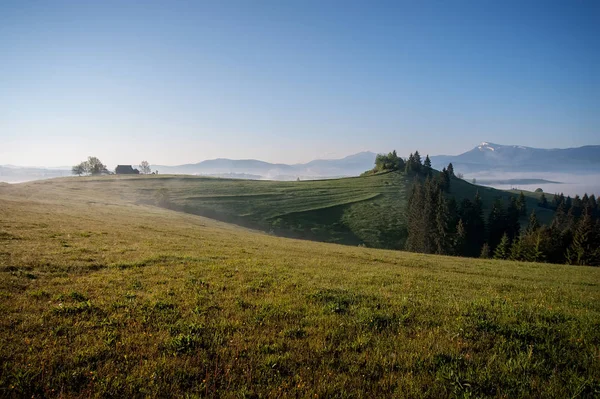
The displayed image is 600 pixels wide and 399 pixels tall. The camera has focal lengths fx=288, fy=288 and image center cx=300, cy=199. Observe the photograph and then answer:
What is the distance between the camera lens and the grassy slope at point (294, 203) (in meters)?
92.9

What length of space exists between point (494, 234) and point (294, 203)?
71.7 m

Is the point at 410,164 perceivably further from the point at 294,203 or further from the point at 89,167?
the point at 89,167

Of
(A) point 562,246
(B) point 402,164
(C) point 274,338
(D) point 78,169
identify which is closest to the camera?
(C) point 274,338

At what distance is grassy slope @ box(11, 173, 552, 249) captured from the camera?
305 feet

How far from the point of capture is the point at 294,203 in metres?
113

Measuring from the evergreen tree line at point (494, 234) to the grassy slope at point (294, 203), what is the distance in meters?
10.6

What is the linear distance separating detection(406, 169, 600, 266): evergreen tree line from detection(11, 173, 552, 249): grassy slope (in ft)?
34.9

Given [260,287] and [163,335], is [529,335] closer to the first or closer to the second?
[260,287]

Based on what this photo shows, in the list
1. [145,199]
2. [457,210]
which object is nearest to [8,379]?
[145,199]

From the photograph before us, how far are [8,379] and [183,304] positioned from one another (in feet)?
15.6

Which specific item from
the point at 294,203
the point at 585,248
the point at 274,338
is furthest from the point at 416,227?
the point at 274,338

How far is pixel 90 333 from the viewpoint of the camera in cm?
773

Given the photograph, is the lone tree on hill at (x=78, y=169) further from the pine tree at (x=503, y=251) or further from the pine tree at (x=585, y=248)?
the pine tree at (x=585, y=248)

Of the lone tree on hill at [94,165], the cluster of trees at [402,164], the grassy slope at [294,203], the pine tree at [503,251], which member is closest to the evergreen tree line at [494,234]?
the pine tree at [503,251]
